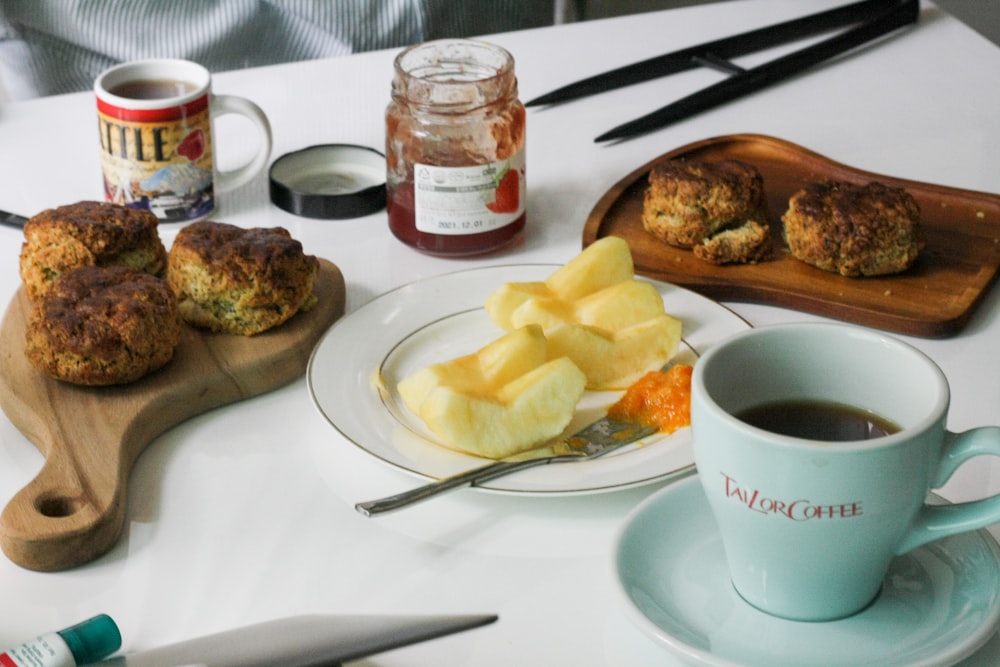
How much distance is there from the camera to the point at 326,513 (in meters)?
0.96

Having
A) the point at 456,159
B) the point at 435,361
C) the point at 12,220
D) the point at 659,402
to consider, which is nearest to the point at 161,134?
the point at 12,220

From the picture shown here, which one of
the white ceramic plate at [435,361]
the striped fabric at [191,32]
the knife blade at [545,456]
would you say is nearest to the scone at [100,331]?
the white ceramic plate at [435,361]

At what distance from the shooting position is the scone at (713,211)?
129 cm

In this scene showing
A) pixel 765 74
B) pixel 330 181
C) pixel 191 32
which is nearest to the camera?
pixel 330 181

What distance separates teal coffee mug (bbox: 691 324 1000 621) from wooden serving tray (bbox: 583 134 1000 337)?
395 millimetres

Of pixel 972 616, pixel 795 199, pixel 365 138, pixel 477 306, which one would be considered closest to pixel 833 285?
pixel 795 199

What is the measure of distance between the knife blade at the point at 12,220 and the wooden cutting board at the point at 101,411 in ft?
0.66

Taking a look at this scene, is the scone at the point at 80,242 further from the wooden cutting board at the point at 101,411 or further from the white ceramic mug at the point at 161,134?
the white ceramic mug at the point at 161,134

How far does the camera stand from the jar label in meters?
1.28

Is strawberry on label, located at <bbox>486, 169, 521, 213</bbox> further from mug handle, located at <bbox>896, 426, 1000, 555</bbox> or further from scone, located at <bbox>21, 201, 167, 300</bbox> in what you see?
mug handle, located at <bbox>896, 426, 1000, 555</bbox>

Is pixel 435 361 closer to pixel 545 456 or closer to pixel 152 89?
pixel 545 456

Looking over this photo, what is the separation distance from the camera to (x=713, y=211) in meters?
1.29

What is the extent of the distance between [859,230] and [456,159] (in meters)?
0.43

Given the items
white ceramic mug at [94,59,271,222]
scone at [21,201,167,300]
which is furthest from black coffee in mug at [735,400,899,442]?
white ceramic mug at [94,59,271,222]
